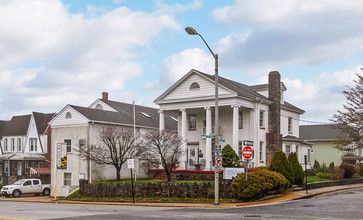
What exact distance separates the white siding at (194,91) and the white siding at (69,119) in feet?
26.3

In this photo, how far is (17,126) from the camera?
62000mm

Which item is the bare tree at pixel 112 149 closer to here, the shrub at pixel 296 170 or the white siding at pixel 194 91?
the white siding at pixel 194 91

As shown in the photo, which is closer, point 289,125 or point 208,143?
point 208,143

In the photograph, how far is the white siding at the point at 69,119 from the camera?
140 feet

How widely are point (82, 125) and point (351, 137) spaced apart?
1079 inches

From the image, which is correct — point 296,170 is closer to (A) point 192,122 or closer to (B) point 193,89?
(B) point 193,89

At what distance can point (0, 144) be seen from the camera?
207 feet

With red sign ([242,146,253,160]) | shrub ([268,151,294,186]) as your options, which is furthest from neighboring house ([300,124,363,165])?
red sign ([242,146,253,160])

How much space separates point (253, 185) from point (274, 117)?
1846cm

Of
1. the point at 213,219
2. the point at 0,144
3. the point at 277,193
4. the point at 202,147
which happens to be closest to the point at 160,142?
the point at 202,147

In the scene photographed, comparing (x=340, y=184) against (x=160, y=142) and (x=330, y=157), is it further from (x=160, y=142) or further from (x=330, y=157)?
(x=330, y=157)

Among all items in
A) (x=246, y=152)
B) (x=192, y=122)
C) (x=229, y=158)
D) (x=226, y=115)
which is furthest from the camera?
(x=192, y=122)

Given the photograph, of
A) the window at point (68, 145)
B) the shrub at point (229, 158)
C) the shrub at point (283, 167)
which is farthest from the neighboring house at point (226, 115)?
the window at point (68, 145)

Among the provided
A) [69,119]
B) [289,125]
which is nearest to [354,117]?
[289,125]
